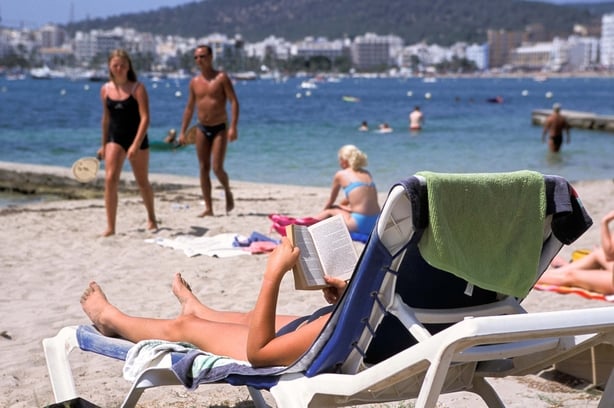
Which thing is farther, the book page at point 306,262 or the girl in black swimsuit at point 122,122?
the girl in black swimsuit at point 122,122

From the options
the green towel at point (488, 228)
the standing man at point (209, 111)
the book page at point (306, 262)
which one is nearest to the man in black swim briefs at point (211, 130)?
the standing man at point (209, 111)

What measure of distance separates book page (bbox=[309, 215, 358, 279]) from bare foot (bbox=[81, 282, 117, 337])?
115cm

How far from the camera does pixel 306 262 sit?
290 centimetres

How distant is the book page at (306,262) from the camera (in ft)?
9.41

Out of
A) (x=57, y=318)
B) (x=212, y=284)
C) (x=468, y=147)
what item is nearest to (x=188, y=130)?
(x=212, y=284)

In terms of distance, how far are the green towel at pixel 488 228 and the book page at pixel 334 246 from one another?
15.4 inches

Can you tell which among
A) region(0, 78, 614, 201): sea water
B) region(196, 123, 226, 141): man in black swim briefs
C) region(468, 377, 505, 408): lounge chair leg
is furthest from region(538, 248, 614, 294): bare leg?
region(0, 78, 614, 201): sea water

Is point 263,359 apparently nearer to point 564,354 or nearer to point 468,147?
point 564,354

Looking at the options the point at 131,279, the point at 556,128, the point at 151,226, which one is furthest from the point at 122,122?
the point at 556,128

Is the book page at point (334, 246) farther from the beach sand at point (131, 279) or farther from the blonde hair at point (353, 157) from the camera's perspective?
the blonde hair at point (353, 157)

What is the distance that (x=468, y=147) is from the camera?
83.4 feet

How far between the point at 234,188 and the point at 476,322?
10.2 metres

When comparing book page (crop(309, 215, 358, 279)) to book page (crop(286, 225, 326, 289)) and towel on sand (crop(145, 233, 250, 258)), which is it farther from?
towel on sand (crop(145, 233, 250, 258))

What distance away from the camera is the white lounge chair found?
2508 millimetres
